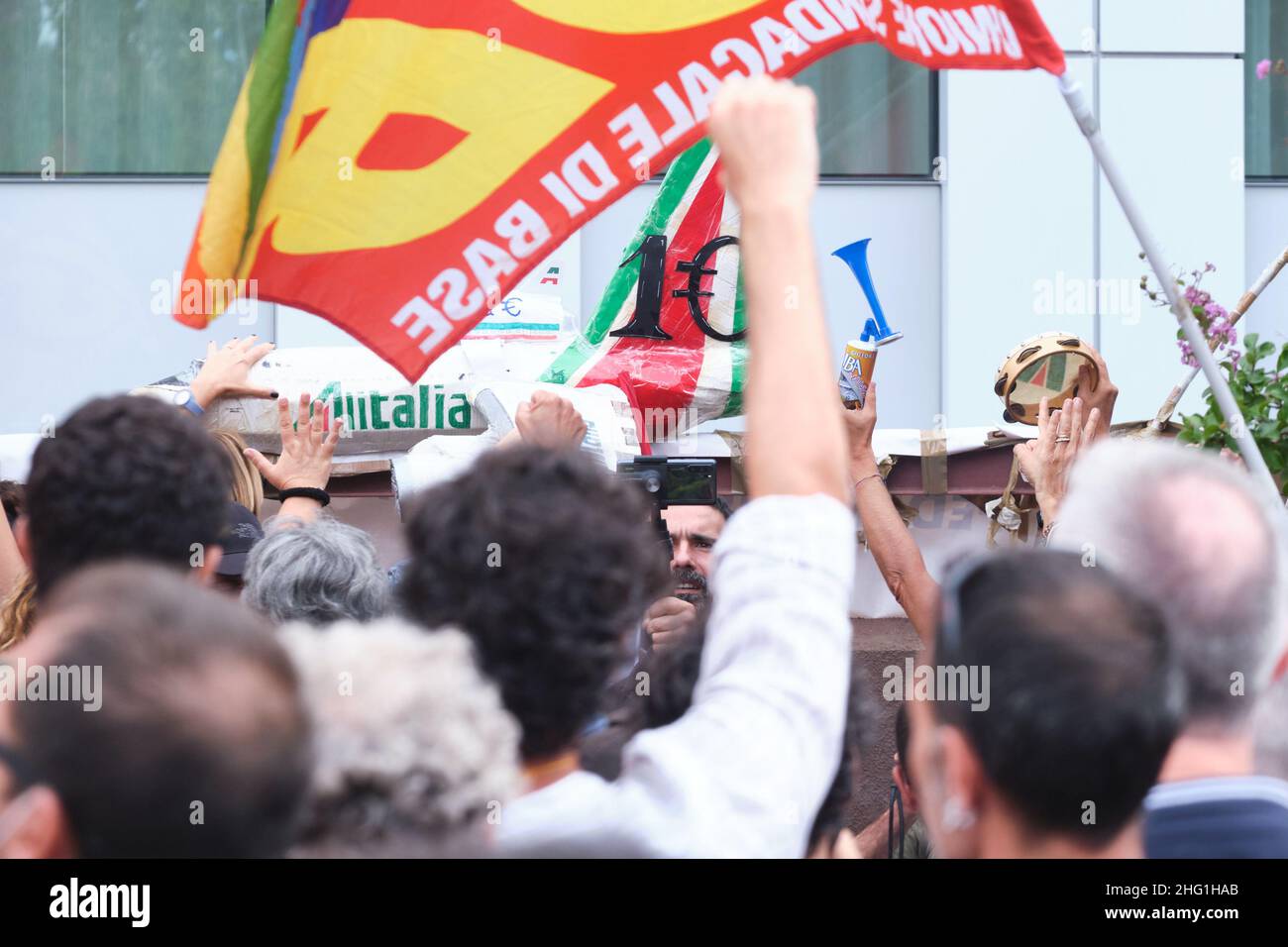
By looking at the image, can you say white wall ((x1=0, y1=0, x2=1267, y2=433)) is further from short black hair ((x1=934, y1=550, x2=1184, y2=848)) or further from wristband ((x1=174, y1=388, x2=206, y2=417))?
short black hair ((x1=934, y1=550, x2=1184, y2=848))

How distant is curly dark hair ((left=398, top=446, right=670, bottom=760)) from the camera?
148cm

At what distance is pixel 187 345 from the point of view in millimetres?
7777

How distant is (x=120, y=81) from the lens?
8047mm

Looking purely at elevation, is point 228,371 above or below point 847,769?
above

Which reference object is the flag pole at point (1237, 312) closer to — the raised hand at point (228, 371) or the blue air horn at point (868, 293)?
the blue air horn at point (868, 293)

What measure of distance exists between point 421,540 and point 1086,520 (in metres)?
0.74

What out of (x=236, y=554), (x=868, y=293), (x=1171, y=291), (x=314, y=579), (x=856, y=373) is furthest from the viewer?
(x=868, y=293)

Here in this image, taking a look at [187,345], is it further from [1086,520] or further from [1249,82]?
[1086,520]

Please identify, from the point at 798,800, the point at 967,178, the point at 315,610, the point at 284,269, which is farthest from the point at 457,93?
the point at 967,178

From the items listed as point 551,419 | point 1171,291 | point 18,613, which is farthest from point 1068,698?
point 551,419

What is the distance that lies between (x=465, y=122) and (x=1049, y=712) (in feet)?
6.47

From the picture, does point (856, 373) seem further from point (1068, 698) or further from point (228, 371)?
point (1068, 698)

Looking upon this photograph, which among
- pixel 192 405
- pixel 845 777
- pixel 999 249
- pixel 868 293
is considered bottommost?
pixel 845 777

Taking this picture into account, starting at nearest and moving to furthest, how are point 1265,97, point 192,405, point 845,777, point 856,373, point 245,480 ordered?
point 845,777 < point 245,480 < point 856,373 < point 192,405 < point 1265,97
